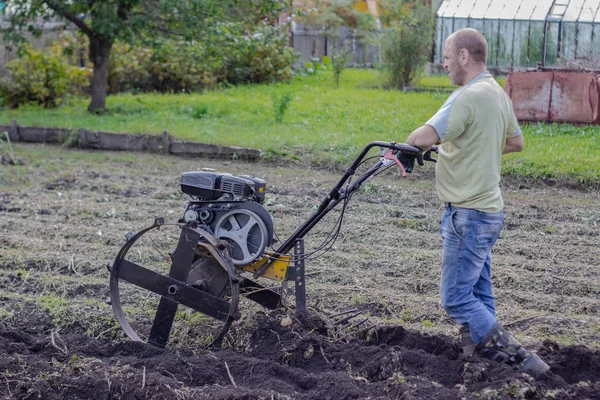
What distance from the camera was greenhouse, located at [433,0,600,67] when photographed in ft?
59.7

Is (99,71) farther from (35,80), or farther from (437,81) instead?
(437,81)

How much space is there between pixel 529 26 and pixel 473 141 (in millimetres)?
15753

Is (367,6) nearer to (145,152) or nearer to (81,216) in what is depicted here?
(145,152)

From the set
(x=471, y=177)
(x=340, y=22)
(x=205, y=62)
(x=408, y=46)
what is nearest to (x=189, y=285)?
(x=471, y=177)

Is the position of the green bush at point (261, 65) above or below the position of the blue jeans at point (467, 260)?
above

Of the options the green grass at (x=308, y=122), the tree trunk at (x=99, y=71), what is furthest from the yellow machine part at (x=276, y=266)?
the tree trunk at (x=99, y=71)

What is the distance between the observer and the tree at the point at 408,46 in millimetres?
17891

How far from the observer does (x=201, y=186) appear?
16.1 feet

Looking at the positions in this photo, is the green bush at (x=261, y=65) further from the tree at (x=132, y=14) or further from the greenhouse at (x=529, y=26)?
the greenhouse at (x=529, y=26)

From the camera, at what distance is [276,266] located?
4.90 meters

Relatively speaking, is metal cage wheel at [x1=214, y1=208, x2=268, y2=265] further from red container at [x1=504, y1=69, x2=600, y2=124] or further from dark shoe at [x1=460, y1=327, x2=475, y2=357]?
red container at [x1=504, y1=69, x2=600, y2=124]

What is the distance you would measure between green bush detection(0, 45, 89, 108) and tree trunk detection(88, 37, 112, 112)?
1422 millimetres

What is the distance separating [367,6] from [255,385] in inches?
1101

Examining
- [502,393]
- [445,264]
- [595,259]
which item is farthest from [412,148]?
[595,259]
